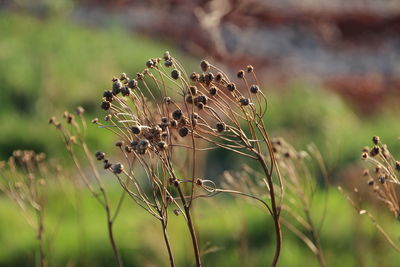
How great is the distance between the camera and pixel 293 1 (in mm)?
15797

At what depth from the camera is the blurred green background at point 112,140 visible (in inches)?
144

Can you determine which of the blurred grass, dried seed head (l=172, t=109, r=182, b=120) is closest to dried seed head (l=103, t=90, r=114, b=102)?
dried seed head (l=172, t=109, r=182, b=120)

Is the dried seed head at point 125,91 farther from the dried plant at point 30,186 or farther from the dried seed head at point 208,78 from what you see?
the dried plant at point 30,186

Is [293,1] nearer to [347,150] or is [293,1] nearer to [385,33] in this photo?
[385,33]

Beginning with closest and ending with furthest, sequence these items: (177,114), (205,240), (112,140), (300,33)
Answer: (177,114) → (205,240) → (112,140) → (300,33)

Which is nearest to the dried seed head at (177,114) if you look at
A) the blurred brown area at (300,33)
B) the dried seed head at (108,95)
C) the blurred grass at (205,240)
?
the dried seed head at (108,95)

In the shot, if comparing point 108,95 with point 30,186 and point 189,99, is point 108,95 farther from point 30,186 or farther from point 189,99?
point 30,186

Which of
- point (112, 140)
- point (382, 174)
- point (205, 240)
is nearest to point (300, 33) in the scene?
point (112, 140)

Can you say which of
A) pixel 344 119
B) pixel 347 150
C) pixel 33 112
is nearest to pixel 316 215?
pixel 347 150

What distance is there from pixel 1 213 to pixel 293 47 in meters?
10.3

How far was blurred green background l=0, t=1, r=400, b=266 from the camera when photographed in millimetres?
3650

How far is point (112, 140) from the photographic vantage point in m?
6.91

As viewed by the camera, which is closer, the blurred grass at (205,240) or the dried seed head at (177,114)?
the dried seed head at (177,114)

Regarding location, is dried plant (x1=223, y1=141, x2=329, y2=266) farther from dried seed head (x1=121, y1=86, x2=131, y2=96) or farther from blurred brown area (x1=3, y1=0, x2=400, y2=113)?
blurred brown area (x1=3, y1=0, x2=400, y2=113)
